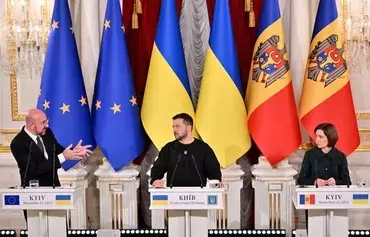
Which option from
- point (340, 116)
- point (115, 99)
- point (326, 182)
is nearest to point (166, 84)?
point (115, 99)

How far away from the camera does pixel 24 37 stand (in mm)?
6270

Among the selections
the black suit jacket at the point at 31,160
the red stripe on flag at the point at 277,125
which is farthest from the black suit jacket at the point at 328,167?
the black suit jacket at the point at 31,160

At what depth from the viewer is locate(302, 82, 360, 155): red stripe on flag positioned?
19.4 ft

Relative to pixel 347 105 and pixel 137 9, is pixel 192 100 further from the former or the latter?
pixel 347 105

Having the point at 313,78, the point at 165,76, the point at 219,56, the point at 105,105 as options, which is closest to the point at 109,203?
the point at 105,105

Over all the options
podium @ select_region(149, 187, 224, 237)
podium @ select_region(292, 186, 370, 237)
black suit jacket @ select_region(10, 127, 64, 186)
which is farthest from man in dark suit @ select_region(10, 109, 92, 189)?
podium @ select_region(292, 186, 370, 237)

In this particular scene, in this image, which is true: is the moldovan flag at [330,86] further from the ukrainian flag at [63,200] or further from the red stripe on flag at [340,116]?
the ukrainian flag at [63,200]

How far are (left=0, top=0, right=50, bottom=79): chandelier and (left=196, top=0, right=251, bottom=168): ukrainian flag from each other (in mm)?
1774

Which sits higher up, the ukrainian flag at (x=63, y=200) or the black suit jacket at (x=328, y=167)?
the black suit jacket at (x=328, y=167)

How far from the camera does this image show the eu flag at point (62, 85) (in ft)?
19.7

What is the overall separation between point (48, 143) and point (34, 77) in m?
1.65

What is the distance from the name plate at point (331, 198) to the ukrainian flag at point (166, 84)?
190cm

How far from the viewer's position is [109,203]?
630 centimetres

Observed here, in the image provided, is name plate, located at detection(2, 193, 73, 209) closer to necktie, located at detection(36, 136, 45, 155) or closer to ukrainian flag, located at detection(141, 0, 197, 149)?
necktie, located at detection(36, 136, 45, 155)
